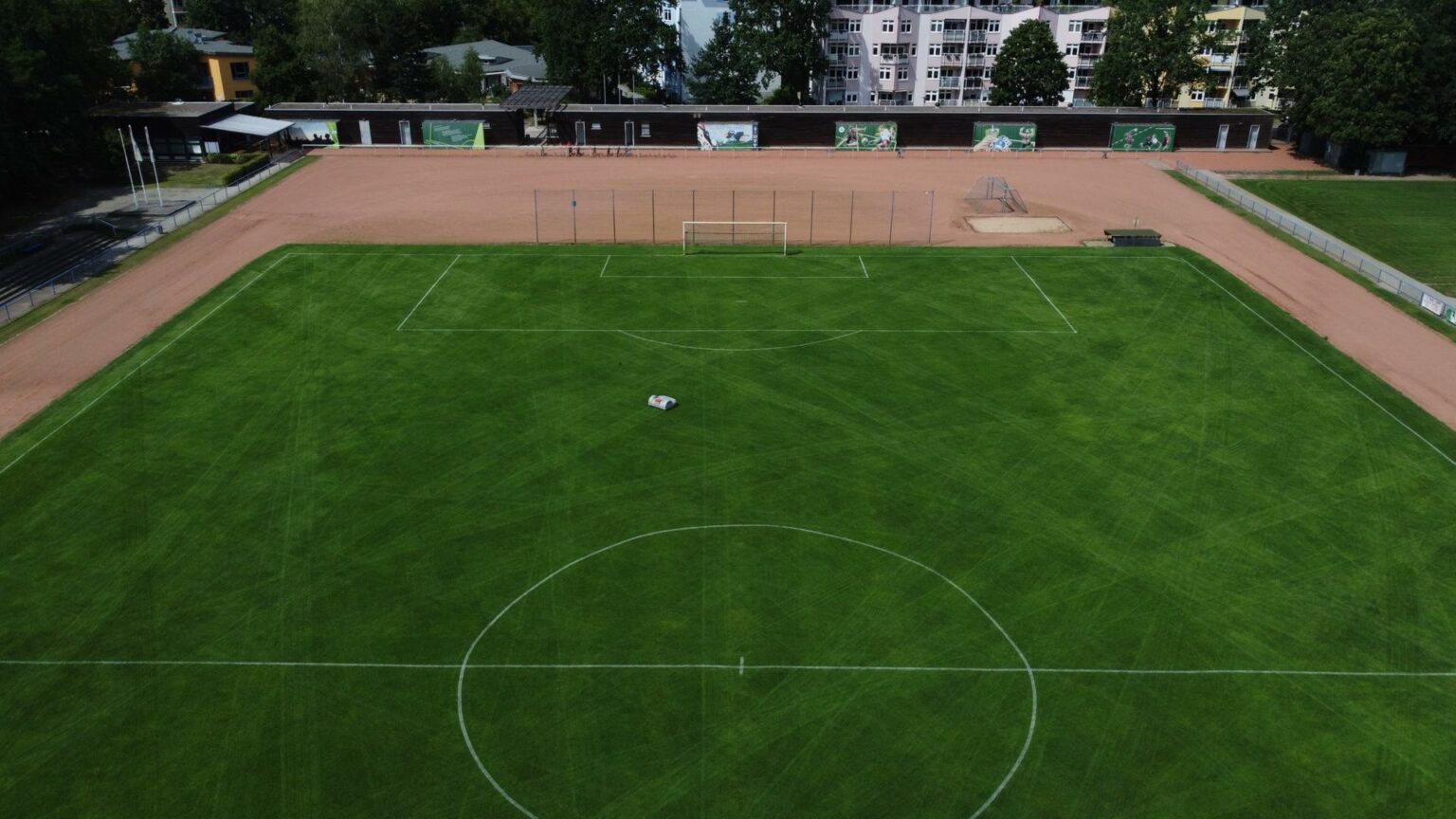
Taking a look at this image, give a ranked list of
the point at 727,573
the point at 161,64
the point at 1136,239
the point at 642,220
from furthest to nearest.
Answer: the point at 161,64, the point at 642,220, the point at 1136,239, the point at 727,573

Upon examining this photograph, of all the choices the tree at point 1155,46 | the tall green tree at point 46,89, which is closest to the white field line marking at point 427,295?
the tall green tree at point 46,89

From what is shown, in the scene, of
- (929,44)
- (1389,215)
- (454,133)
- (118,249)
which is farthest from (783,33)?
(118,249)

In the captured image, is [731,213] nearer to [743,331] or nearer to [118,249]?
[743,331]

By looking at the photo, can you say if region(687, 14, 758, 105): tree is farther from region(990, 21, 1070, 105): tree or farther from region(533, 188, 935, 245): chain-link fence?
region(533, 188, 935, 245): chain-link fence

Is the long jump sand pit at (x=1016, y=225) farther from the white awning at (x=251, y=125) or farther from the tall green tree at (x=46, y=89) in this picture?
the tall green tree at (x=46, y=89)

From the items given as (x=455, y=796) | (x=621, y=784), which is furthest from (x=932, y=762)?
(x=455, y=796)

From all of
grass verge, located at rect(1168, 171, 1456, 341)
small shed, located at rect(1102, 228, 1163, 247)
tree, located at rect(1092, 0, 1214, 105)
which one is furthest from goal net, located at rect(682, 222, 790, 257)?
tree, located at rect(1092, 0, 1214, 105)

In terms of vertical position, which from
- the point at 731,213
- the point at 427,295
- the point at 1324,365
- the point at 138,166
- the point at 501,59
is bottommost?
the point at 1324,365
